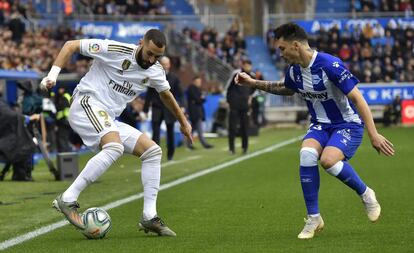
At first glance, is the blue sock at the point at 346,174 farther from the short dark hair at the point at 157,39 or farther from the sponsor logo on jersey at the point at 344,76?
the short dark hair at the point at 157,39

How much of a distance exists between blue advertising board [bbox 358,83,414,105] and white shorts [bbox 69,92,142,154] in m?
30.5

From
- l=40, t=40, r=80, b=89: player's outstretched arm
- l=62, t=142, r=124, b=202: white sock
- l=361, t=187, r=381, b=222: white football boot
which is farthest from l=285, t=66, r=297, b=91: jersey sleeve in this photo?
l=40, t=40, r=80, b=89: player's outstretched arm

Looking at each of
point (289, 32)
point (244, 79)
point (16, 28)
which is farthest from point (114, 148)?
point (16, 28)

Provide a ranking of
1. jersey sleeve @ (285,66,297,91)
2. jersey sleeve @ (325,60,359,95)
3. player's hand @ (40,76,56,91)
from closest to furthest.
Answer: player's hand @ (40,76,56,91), jersey sleeve @ (325,60,359,95), jersey sleeve @ (285,66,297,91)

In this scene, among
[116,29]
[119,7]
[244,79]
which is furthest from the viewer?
[119,7]

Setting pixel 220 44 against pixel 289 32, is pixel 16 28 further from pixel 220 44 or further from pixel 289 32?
pixel 289 32

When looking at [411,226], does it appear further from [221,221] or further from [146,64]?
[146,64]

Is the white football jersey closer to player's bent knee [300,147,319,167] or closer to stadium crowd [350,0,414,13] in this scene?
player's bent knee [300,147,319,167]

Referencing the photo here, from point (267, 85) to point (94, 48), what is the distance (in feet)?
5.40

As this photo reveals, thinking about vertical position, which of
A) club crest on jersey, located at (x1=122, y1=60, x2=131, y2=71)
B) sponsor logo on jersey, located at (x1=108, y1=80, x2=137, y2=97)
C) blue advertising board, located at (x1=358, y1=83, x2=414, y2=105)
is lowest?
blue advertising board, located at (x1=358, y1=83, x2=414, y2=105)

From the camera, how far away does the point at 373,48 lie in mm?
42000

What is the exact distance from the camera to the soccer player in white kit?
8859 mm

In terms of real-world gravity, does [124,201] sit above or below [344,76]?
below

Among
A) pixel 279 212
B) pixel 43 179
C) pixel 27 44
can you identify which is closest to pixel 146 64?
pixel 279 212
